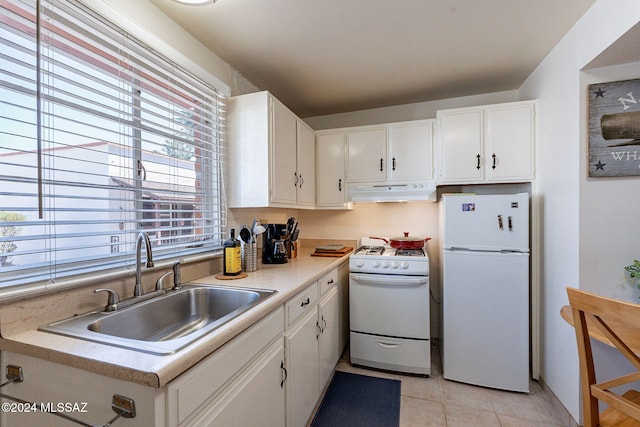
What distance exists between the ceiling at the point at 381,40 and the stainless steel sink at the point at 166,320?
1522 millimetres

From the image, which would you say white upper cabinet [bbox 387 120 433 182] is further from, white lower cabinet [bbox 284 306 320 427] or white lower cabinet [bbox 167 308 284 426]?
white lower cabinet [bbox 167 308 284 426]

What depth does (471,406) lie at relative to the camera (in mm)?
1882

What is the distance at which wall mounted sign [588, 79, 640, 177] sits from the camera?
4.96 feet

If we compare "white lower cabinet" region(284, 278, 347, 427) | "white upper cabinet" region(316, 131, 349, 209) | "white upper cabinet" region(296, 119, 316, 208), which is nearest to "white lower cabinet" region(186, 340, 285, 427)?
"white lower cabinet" region(284, 278, 347, 427)

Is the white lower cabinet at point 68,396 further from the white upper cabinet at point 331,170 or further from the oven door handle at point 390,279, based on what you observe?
the white upper cabinet at point 331,170

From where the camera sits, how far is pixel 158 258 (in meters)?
1.50

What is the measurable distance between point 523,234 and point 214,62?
8.18 ft

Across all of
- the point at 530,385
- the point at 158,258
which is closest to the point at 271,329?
the point at 158,258

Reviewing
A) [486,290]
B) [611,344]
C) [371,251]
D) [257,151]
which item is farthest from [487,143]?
[257,151]

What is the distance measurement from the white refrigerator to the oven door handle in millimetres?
204

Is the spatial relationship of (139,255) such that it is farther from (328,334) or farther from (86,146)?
(328,334)

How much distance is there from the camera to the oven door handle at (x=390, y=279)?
2.16 meters

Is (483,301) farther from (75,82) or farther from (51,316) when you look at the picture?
(75,82)

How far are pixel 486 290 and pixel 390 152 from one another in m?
1.40
